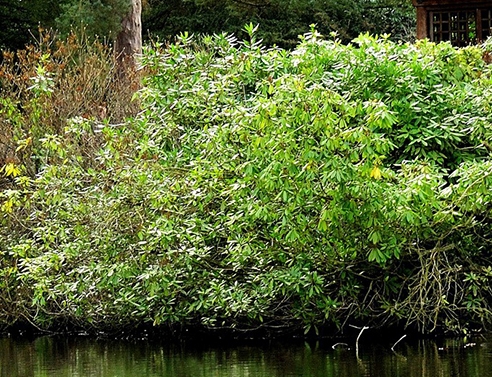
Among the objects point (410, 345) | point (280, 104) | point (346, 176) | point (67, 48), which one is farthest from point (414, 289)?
point (67, 48)

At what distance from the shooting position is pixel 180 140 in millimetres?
11594

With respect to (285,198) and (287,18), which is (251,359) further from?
(287,18)

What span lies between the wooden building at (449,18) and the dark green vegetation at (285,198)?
8.35m

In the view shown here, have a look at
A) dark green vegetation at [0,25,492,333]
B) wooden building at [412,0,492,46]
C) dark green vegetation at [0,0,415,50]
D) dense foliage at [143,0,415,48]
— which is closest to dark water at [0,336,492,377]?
dark green vegetation at [0,25,492,333]

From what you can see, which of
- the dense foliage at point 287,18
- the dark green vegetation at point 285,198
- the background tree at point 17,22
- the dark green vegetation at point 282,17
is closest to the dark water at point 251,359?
the dark green vegetation at point 285,198

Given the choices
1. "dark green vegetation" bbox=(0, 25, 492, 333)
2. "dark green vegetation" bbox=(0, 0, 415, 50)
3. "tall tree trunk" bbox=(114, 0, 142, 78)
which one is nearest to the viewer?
"dark green vegetation" bbox=(0, 25, 492, 333)

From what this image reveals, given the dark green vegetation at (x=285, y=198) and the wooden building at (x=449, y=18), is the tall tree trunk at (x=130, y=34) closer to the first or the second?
the wooden building at (x=449, y=18)

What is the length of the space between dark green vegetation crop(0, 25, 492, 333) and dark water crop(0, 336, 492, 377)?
1.05ft

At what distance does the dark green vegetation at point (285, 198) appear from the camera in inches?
381

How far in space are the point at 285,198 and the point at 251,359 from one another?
149cm

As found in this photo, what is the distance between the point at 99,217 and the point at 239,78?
2.05 m

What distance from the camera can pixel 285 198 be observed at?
31.7 ft

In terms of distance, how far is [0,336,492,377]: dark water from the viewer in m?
9.01

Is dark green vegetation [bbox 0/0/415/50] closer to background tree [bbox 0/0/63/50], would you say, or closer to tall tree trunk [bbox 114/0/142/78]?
background tree [bbox 0/0/63/50]
